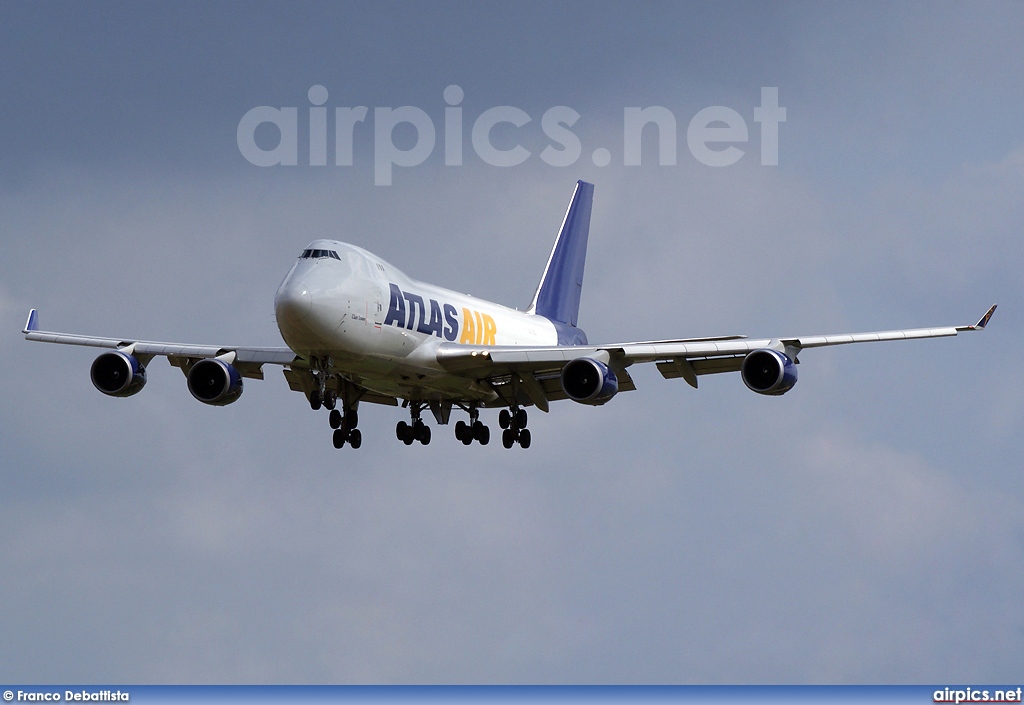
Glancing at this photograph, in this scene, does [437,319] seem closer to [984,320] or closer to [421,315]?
[421,315]

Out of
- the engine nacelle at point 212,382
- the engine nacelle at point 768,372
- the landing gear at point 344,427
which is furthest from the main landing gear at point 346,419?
the engine nacelle at point 768,372

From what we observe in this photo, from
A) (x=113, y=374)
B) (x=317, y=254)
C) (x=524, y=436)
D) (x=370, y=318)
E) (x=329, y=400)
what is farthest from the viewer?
(x=524, y=436)

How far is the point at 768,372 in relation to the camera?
169 ft

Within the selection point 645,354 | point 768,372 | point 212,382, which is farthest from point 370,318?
point 768,372

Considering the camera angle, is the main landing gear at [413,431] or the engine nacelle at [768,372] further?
the main landing gear at [413,431]

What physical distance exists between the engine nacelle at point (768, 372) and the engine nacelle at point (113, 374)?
22279mm

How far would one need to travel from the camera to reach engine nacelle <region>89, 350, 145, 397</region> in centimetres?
5653

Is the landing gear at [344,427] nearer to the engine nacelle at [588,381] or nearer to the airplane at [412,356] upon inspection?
the airplane at [412,356]

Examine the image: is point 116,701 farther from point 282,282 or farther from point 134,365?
point 282,282

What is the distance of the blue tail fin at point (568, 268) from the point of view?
72000 mm

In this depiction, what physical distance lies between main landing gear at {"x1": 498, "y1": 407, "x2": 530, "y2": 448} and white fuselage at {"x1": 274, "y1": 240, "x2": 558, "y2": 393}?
124 inches

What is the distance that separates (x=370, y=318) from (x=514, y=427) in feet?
34.7

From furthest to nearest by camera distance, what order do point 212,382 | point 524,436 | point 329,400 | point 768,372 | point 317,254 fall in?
point 524,436
point 212,382
point 329,400
point 768,372
point 317,254

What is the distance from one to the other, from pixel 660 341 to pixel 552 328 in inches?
548
